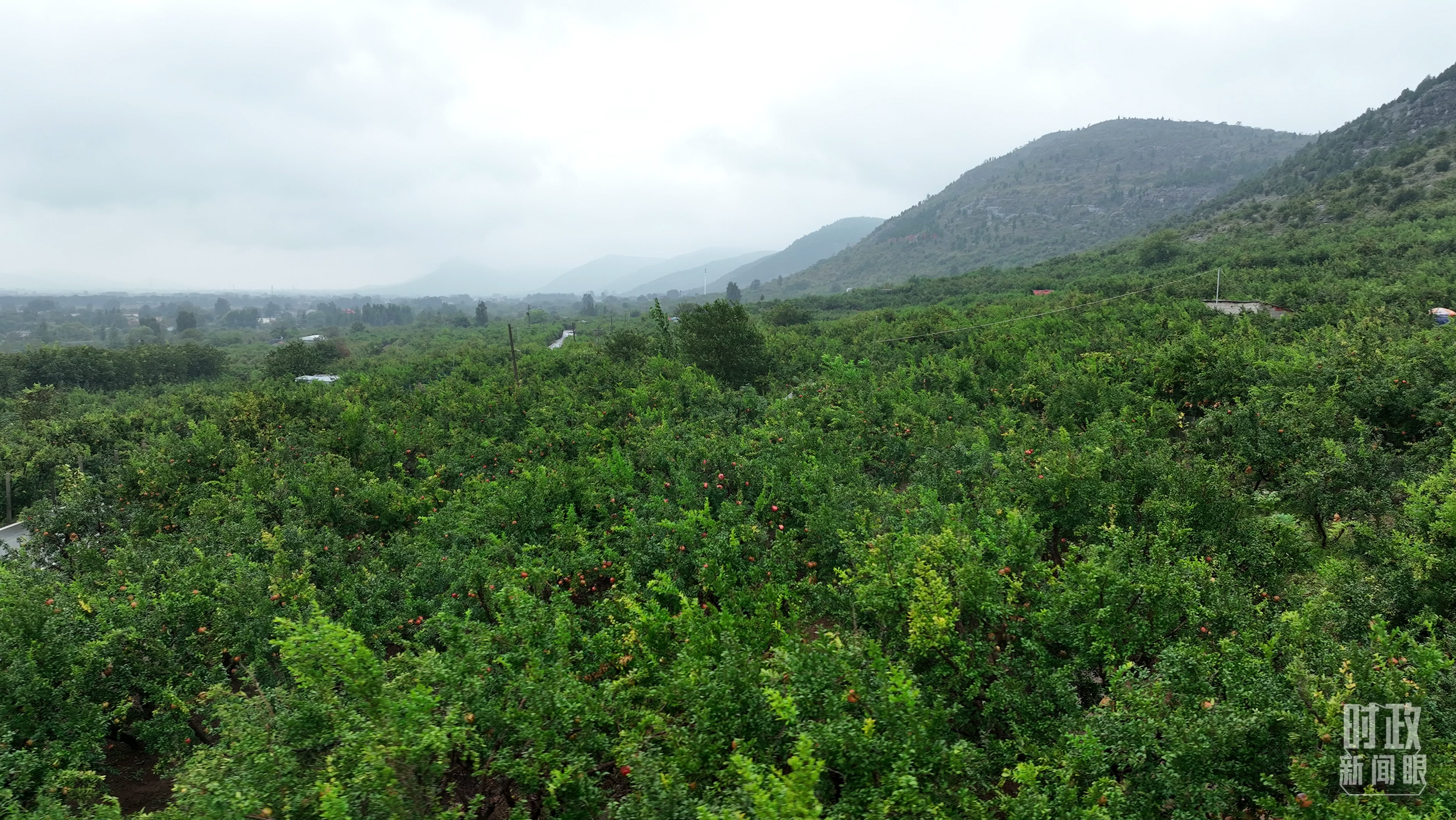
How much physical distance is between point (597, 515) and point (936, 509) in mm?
6433

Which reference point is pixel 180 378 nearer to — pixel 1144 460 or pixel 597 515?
pixel 597 515

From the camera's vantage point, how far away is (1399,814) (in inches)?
139

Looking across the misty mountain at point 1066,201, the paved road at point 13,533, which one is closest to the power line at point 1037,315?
the paved road at point 13,533

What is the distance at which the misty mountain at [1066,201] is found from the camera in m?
120

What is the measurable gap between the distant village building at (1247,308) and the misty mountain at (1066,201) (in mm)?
88876

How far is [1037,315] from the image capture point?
1065 inches

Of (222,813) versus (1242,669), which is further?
(1242,669)

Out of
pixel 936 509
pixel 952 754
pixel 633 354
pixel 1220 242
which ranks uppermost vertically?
pixel 1220 242

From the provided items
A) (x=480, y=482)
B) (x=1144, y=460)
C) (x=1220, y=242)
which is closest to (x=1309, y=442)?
(x=1144, y=460)

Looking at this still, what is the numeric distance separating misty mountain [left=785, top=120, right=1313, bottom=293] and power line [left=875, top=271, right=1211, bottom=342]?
81226mm

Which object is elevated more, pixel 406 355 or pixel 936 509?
pixel 406 355

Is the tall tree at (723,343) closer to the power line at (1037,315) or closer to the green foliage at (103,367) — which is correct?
the power line at (1037,315)

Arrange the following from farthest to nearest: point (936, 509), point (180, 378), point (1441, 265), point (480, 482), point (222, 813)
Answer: point (180, 378) → point (1441, 265) → point (480, 482) → point (936, 509) → point (222, 813)

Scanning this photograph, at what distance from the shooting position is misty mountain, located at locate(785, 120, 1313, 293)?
392 feet
